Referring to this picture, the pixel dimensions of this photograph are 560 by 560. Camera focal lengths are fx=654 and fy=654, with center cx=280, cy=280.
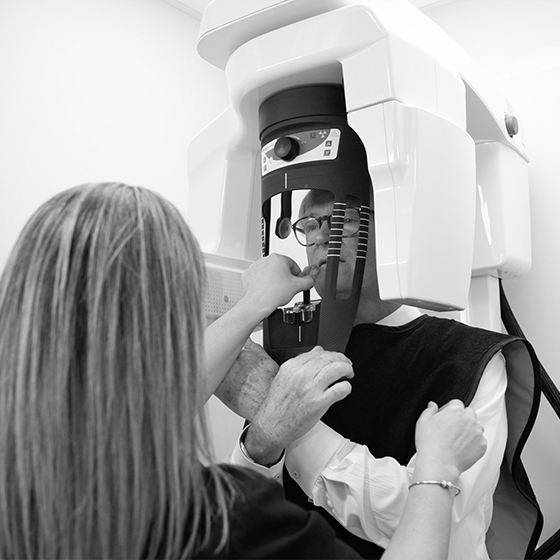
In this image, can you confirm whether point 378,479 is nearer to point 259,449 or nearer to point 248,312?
point 259,449

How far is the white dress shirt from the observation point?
1229mm

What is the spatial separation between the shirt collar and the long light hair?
91 cm

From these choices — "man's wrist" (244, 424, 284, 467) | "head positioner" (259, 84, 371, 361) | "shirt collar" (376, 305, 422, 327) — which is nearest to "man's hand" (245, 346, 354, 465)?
"man's wrist" (244, 424, 284, 467)

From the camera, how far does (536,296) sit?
2.11 m

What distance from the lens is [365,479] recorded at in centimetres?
124

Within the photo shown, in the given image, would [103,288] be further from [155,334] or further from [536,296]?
[536,296]

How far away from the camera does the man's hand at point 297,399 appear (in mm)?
1208

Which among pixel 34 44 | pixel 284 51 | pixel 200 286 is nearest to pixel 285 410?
pixel 200 286

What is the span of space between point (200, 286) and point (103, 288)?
0.13 meters

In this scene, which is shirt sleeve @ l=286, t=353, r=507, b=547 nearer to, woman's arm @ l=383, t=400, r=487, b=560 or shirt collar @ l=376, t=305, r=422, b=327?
woman's arm @ l=383, t=400, r=487, b=560

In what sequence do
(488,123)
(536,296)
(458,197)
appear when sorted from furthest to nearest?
(536,296)
(488,123)
(458,197)

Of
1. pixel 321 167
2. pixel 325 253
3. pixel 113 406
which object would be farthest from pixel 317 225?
pixel 113 406

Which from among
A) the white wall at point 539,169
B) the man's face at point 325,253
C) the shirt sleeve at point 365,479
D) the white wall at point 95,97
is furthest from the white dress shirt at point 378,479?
the white wall at point 95,97

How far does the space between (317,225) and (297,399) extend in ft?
1.62
